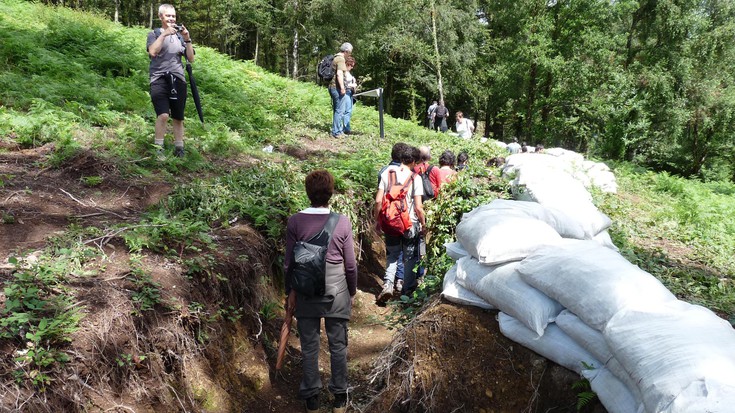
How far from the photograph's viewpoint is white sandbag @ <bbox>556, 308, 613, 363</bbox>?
2420 mm

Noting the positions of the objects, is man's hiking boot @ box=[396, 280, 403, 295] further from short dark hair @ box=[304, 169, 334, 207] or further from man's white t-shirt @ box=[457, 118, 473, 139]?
man's white t-shirt @ box=[457, 118, 473, 139]

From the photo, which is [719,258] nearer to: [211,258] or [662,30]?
[211,258]

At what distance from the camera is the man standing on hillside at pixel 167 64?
5336 mm

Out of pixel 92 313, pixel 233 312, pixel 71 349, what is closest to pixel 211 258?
pixel 233 312

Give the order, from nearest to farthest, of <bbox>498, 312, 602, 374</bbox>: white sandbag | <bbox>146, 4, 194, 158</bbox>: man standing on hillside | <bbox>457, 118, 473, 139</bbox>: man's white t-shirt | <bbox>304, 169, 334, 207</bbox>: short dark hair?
<bbox>498, 312, 602, 374</bbox>: white sandbag
<bbox>304, 169, 334, 207</bbox>: short dark hair
<bbox>146, 4, 194, 158</bbox>: man standing on hillside
<bbox>457, 118, 473, 139</bbox>: man's white t-shirt

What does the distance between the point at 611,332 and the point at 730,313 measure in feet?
7.24

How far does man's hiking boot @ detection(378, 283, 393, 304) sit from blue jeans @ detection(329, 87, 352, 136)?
477 cm

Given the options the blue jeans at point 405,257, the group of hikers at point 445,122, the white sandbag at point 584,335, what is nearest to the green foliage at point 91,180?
the blue jeans at point 405,257

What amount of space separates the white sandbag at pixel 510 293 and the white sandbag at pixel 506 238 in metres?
0.09

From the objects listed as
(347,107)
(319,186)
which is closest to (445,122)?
(347,107)

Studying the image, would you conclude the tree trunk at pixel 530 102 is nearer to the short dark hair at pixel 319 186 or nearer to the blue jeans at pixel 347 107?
the blue jeans at pixel 347 107

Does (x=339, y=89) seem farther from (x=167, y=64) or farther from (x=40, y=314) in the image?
(x=40, y=314)

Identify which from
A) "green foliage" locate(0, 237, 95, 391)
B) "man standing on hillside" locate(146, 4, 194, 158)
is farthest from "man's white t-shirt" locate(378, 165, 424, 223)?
"green foliage" locate(0, 237, 95, 391)

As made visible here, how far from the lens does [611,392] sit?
229 centimetres
